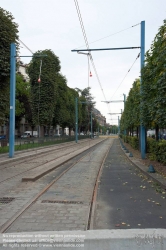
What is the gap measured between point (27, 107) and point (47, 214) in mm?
49822

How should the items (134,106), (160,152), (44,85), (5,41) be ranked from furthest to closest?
(44,85) → (134,106) → (5,41) → (160,152)

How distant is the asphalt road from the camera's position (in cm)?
507

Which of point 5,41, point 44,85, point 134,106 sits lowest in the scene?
point 134,106

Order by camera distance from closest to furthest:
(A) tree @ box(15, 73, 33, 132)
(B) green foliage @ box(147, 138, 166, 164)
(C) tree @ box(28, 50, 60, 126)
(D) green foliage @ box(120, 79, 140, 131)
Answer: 1. (B) green foliage @ box(147, 138, 166, 164)
2. (D) green foliage @ box(120, 79, 140, 131)
3. (C) tree @ box(28, 50, 60, 126)
4. (A) tree @ box(15, 73, 33, 132)

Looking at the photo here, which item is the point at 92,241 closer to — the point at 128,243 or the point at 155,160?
the point at 128,243

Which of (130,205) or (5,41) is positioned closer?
(130,205)

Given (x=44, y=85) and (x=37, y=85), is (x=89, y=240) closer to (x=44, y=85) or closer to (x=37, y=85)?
(x=44, y=85)

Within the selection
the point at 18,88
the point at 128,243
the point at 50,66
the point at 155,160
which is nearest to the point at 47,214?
the point at 128,243

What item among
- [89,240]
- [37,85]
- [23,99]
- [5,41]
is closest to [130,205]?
[89,240]

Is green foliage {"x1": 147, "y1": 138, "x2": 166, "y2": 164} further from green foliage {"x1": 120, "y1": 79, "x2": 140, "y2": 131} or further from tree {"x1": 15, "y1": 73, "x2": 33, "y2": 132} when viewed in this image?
tree {"x1": 15, "y1": 73, "x2": 33, "y2": 132}

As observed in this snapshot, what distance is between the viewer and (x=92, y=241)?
4.00m

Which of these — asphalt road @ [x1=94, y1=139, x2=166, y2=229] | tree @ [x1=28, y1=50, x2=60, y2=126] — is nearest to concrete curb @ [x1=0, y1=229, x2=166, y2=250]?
asphalt road @ [x1=94, y1=139, x2=166, y2=229]

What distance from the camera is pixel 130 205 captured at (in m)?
6.41

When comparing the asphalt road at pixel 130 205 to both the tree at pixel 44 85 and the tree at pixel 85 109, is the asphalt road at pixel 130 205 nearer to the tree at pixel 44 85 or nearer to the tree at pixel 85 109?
the tree at pixel 44 85
